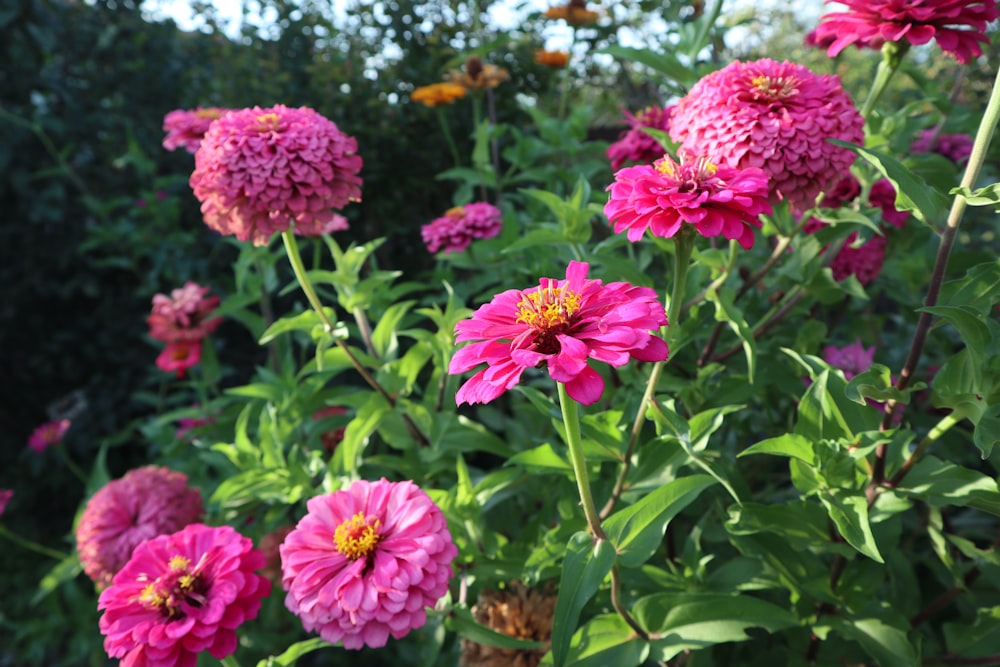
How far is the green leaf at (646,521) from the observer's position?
102 centimetres

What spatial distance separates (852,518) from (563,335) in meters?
0.60

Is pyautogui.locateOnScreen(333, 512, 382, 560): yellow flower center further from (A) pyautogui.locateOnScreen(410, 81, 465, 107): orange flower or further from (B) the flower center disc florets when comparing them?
(A) pyautogui.locateOnScreen(410, 81, 465, 107): orange flower

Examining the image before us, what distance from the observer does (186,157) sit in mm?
3424

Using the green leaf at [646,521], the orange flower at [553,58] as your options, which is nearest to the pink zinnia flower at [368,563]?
the green leaf at [646,521]

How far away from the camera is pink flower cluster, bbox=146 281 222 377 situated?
2105 millimetres

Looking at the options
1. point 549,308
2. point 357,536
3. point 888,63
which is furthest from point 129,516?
point 888,63

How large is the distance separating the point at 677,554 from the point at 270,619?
1.04 meters

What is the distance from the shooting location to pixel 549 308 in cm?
83

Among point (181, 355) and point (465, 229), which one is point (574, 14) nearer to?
point (465, 229)

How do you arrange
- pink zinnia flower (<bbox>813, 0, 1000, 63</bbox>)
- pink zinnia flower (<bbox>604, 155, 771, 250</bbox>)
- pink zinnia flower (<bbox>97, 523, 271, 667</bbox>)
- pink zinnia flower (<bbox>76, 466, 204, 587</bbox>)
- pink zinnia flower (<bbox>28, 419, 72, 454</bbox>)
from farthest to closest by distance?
pink zinnia flower (<bbox>28, 419, 72, 454</bbox>), pink zinnia flower (<bbox>76, 466, 204, 587</bbox>), pink zinnia flower (<bbox>813, 0, 1000, 63</bbox>), pink zinnia flower (<bbox>97, 523, 271, 667</bbox>), pink zinnia flower (<bbox>604, 155, 771, 250</bbox>)

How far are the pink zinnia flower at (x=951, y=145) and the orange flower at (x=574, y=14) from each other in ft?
4.13

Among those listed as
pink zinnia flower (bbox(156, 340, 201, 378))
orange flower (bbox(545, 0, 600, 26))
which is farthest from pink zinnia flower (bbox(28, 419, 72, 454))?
orange flower (bbox(545, 0, 600, 26))

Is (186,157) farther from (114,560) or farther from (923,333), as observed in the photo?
(923,333)

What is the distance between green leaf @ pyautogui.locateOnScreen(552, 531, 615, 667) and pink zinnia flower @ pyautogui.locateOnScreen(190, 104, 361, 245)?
812 mm
